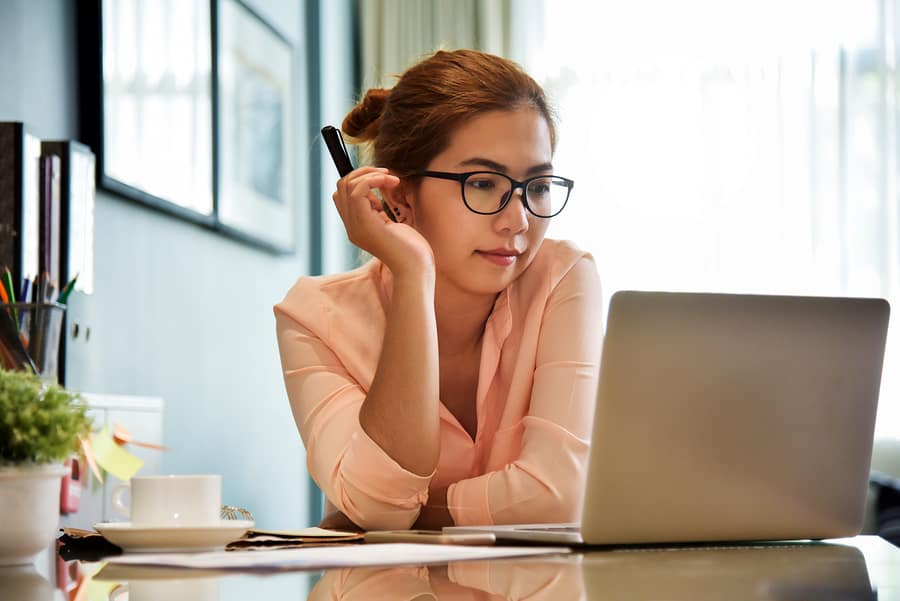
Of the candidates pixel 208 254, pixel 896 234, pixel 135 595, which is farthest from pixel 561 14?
pixel 135 595

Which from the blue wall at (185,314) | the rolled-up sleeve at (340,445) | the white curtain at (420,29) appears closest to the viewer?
the rolled-up sleeve at (340,445)

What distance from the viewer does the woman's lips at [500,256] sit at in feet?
4.97

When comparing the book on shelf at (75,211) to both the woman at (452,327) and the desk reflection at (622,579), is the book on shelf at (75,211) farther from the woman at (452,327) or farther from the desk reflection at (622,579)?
the desk reflection at (622,579)

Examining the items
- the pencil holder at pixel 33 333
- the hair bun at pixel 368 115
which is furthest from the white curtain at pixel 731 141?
the pencil holder at pixel 33 333

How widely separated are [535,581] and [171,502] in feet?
1.28

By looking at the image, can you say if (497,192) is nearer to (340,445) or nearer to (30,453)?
(340,445)

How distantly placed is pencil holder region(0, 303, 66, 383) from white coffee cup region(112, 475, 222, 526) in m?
0.43

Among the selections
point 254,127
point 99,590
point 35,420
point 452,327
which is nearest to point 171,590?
point 99,590

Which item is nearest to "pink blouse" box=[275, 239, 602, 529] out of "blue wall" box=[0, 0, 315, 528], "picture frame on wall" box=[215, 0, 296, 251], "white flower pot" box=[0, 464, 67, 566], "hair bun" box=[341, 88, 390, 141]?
"hair bun" box=[341, 88, 390, 141]

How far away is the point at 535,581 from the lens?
729 millimetres

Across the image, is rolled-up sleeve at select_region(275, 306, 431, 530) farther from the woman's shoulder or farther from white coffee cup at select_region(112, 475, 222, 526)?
white coffee cup at select_region(112, 475, 222, 526)

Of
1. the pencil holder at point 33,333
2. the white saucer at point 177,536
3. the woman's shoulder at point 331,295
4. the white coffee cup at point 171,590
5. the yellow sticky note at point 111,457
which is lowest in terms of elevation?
the yellow sticky note at point 111,457

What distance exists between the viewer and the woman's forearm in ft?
4.27

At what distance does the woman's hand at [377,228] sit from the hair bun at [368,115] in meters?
0.30
